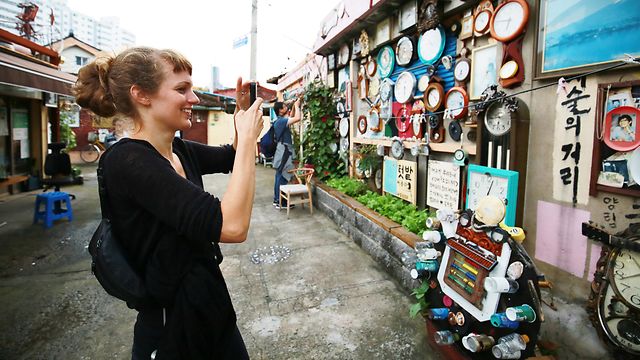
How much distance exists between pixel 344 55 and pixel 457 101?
3368 millimetres

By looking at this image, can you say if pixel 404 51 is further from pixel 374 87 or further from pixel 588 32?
pixel 588 32

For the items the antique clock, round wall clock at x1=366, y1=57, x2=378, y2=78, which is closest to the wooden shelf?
round wall clock at x1=366, y1=57, x2=378, y2=78

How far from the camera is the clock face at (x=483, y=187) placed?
294cm

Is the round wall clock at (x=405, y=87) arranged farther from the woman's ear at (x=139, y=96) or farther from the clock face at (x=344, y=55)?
the woman's ear at (x=139, y=96)

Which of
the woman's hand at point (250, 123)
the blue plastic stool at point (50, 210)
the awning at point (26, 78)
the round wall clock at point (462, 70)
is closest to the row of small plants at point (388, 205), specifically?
the round wall clock at point (462, 70)

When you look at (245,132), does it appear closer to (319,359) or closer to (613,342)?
(319,359)

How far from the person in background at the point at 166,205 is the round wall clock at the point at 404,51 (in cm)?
365

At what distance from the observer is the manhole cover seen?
444 cm

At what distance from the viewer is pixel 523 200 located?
9.34ft

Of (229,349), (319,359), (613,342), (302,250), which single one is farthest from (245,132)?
(302,250)

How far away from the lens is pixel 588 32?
2.30 meters

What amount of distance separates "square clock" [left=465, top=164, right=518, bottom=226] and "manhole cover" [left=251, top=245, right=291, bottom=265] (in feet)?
7.95

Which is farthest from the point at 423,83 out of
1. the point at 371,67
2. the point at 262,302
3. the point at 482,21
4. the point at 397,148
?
the point at 262,302

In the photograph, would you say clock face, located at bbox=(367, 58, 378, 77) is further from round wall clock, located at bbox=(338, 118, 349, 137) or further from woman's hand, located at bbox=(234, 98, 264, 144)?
woman's hand, located at bbox=(234, 98, 264, 144)
